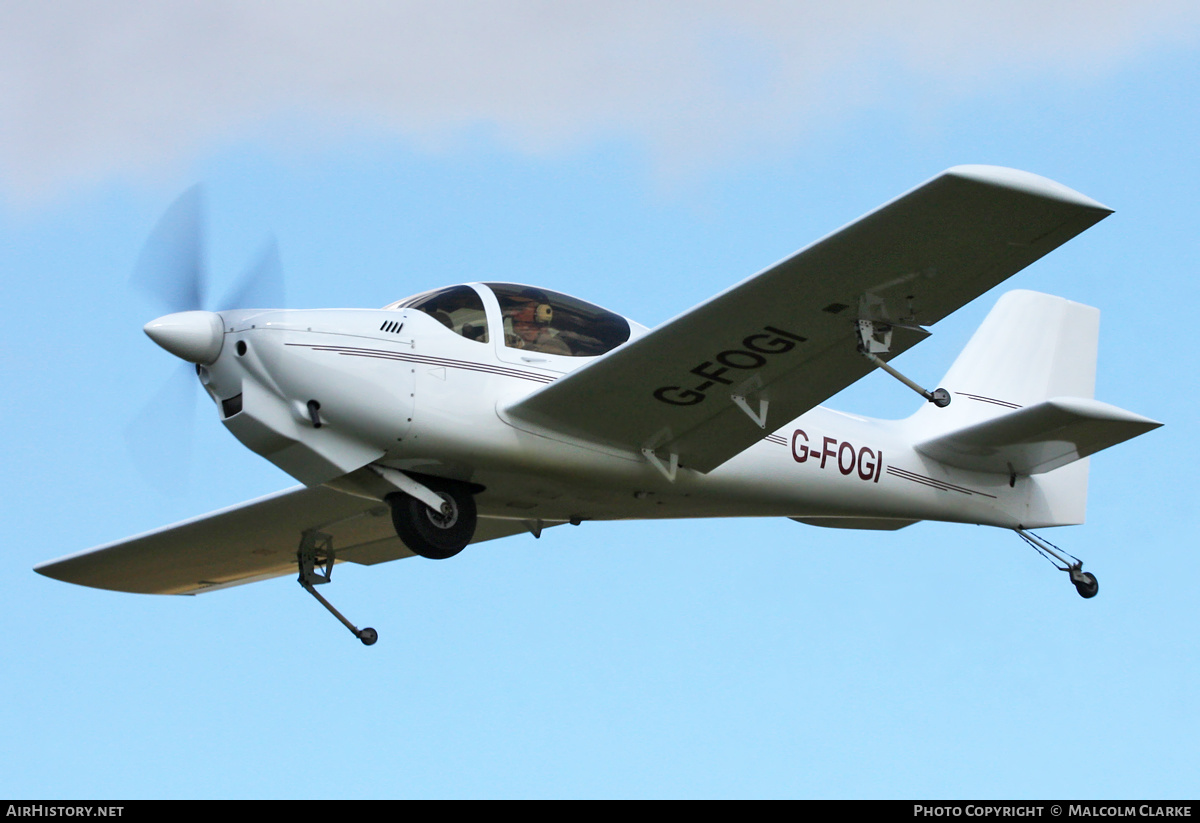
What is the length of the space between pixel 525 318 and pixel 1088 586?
5623 mm

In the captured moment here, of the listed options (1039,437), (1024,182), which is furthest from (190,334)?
(1039,437)

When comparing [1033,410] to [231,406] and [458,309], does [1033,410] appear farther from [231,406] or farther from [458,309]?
[231,406]

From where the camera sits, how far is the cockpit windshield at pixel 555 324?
10.4 metres

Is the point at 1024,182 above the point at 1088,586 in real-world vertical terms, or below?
above

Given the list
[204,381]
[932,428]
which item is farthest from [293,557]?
[932,428]

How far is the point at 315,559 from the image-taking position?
12.8 meters

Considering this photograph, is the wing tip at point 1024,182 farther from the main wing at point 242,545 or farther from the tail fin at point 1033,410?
the main wing at point 242,545

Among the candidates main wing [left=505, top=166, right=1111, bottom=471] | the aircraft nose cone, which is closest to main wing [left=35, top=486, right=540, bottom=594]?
main wing [left=505, top=166, right=1111, bottom=471]

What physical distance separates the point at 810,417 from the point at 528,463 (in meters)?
2.80

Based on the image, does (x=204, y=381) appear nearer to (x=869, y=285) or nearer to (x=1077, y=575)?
(x=869, y=285)

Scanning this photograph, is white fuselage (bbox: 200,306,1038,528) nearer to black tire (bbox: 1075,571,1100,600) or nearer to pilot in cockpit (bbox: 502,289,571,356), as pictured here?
pilot in cockpit (bbox: 502,289,571,356)

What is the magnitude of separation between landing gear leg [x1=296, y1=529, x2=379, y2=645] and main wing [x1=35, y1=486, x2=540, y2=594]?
10 centimetres

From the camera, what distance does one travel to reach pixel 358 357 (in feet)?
31.7

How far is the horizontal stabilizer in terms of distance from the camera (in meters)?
11.3
